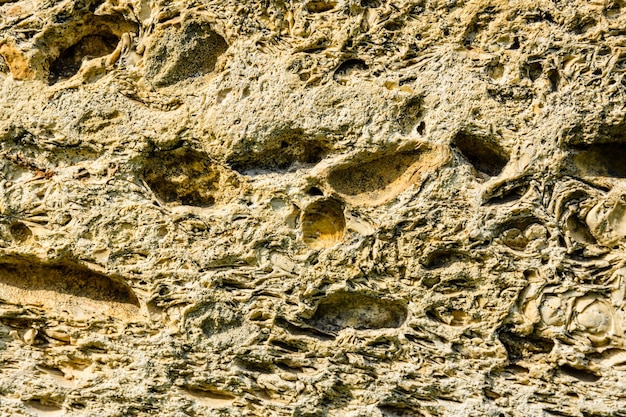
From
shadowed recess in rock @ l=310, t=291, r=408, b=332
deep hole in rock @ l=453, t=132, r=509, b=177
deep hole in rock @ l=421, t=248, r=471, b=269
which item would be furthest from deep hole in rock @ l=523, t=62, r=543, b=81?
shadowed recess in rock @ l=310, t=291, r=408, b=332

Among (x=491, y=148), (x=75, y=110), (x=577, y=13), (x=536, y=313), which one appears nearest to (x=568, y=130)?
(x=491, y=148)

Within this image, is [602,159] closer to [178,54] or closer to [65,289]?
[178,54]

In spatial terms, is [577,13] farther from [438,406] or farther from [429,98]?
[438,406]

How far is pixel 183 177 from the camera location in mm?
Answer: 2963

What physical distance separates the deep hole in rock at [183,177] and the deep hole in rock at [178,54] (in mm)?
318

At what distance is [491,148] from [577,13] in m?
0.61

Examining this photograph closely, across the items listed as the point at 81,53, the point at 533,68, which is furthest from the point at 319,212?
the point at 81,53

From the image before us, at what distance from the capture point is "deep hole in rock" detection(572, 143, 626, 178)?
9.12 ft

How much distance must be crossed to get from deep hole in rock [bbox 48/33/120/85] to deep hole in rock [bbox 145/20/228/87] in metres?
0.25

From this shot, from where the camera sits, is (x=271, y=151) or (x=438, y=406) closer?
(x=438, y=406)

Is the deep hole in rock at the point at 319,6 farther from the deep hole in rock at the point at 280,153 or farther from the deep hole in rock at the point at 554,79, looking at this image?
the deep hole in rock at the point at 554,79

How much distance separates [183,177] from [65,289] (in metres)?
0.66

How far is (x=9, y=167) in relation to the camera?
2945 mm

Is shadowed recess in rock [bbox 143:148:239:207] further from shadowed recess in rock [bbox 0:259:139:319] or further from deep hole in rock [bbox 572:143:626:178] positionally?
deep hole in rock [bbox 572:143:626:178]
